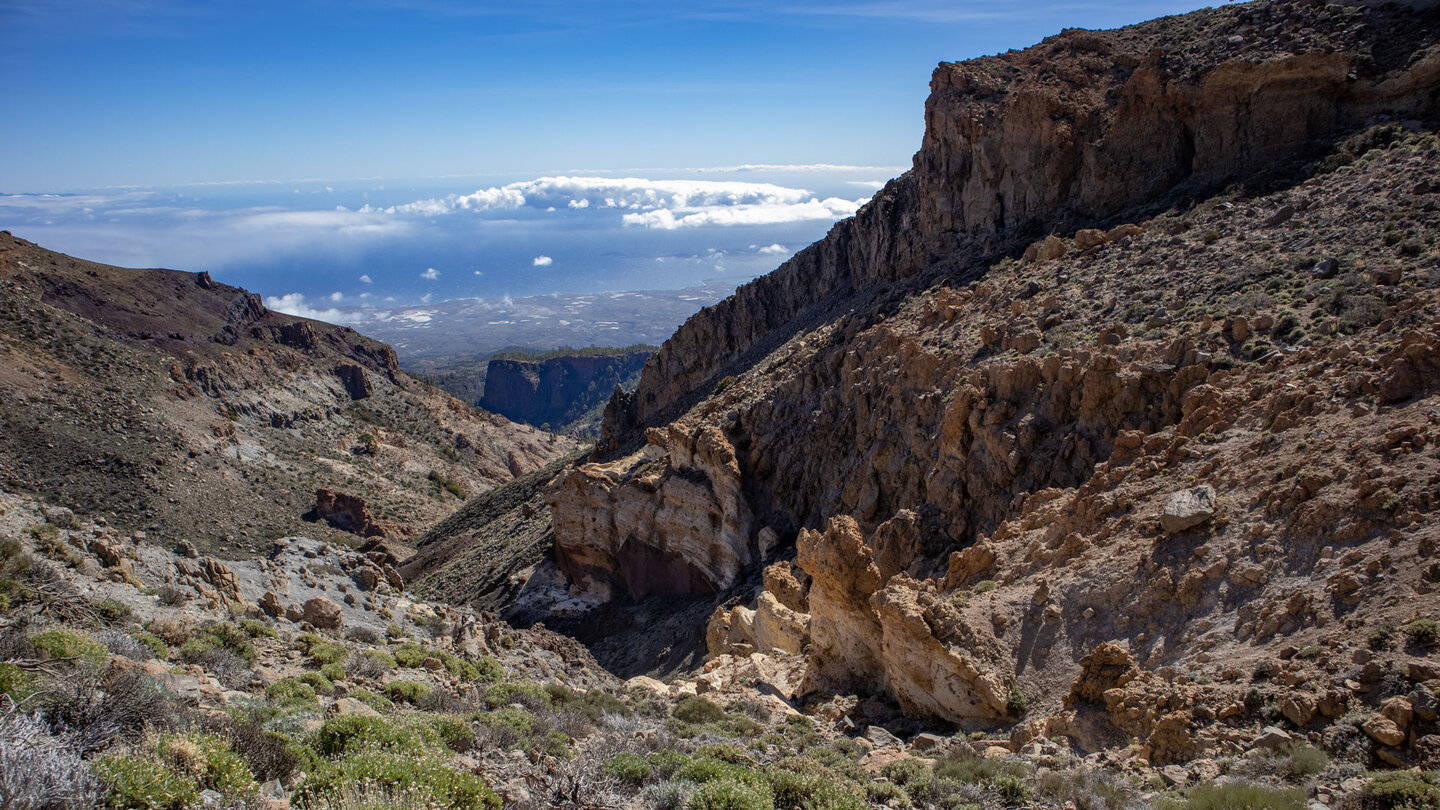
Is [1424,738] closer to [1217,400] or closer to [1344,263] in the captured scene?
[1217,400]

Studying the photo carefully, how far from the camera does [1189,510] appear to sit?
11.6 meters

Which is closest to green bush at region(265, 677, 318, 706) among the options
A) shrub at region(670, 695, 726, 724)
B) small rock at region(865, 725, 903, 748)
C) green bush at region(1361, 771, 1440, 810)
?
shrub at region(670, 695, 726, 724)

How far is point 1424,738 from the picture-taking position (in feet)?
23.3

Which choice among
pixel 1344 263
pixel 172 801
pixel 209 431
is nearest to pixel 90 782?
pixel 172 801

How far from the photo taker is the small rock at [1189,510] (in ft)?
37.7

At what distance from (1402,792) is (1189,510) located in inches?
212

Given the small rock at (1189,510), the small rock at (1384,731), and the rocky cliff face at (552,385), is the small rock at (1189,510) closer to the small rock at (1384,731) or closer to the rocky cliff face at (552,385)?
the small rock at (1384,731)

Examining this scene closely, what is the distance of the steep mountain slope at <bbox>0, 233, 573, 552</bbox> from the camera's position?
127ft

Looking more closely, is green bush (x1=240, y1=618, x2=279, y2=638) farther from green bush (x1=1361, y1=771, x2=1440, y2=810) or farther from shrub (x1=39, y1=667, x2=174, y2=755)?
green bush (x1=1361, y1=771, x2=1440, y2=810)

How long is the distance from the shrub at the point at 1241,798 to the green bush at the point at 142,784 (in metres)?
8.37

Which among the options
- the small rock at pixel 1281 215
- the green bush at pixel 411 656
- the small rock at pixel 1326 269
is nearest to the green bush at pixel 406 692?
the green bush at pixel 411 656

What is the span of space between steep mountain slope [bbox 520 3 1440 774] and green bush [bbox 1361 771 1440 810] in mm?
427

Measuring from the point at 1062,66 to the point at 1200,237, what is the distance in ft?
43.5

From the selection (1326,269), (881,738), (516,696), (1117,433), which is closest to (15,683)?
(516,696)
